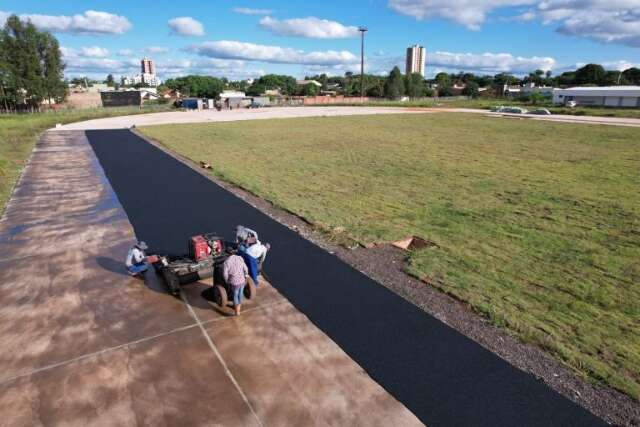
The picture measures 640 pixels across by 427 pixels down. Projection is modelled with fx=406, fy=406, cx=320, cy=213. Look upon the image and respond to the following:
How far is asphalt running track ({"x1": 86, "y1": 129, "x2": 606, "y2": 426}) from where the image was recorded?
507 centimetres

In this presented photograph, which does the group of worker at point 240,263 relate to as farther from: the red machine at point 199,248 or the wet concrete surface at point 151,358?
the red machine at point 199,248

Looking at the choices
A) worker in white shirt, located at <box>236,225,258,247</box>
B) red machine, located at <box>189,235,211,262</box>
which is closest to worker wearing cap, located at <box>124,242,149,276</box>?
red machine, located at <box>189,235,211,262</box>

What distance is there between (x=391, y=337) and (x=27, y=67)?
8520cm

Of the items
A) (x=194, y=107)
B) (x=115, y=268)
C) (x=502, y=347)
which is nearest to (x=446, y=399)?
(x=502, y=347)

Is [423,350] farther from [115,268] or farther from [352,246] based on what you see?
[115,268]

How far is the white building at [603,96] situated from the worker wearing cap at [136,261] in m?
95.1

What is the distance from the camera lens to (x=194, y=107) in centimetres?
8056

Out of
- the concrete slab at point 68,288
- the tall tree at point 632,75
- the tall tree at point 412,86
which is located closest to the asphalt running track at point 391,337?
the concrete slab at point 68,288

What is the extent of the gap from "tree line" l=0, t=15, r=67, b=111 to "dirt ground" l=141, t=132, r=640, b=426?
77878mm

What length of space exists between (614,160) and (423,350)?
75.2ft

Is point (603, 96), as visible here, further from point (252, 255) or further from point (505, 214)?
point (252, 255)

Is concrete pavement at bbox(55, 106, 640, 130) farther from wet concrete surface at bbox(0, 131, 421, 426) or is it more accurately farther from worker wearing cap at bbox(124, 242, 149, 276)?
wet concrete surface at bbox(0, 131, 421, 426)

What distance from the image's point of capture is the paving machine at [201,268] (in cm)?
726

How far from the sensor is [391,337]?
6.50 m
